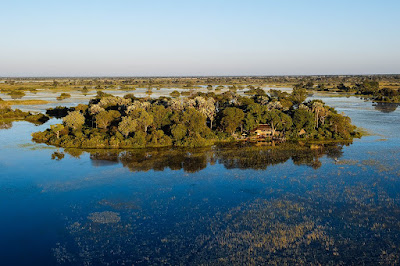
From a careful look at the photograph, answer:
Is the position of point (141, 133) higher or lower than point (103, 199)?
higher

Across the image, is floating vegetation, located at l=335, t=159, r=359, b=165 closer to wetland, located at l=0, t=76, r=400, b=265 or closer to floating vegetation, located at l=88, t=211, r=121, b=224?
wetland, located at l=0, t=76, r=400, b=265

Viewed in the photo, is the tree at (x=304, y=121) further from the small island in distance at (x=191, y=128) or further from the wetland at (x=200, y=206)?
the wetland at (x=200, y=206)

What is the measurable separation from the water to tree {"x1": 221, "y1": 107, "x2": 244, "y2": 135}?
8917 millimetres

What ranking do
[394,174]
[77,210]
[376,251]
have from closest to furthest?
[376,251]
[77,210]
[394,174]

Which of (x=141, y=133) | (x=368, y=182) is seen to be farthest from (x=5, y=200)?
(x=368, y=182)

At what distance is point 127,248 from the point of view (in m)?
24.6

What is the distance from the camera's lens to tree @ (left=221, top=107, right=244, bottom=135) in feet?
194

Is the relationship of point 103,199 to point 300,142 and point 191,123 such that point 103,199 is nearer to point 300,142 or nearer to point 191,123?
point 191,123

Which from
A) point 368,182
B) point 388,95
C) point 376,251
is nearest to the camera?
point 376,251

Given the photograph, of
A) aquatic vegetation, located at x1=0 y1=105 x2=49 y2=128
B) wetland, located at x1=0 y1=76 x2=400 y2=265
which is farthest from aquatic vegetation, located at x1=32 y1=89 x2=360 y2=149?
aquatic vegetation, located at x1=0 y1=105 x2=49 y2=128

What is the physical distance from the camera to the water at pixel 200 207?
2411 centimetres

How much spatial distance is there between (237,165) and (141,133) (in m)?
19.3

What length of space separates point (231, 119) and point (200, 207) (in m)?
29.9

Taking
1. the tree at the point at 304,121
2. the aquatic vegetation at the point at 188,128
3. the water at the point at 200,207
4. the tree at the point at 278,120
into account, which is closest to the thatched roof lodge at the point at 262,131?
the aquatic vegetation at the point at 188,128
